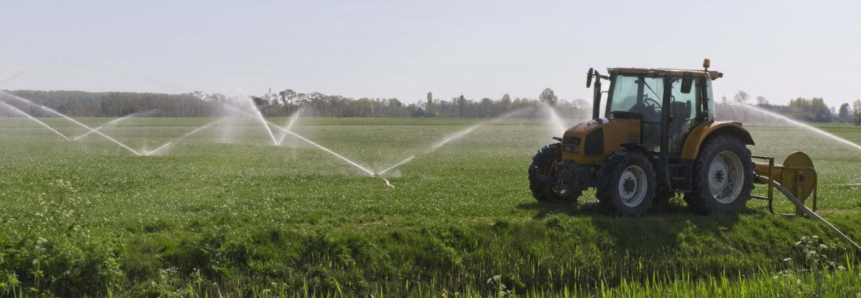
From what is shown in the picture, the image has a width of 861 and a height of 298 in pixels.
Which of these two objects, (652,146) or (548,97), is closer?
(652,146)

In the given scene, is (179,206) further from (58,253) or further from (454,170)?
(454,170)

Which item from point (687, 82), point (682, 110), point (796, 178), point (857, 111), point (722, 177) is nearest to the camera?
point (687, 82)

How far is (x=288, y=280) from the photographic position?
1149 centimetres

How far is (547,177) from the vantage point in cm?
1608

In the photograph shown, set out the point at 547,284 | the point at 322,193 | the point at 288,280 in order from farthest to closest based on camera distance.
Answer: the point at 322,193, the point at 547,284, the point at 288,280

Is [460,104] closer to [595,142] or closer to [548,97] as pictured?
[548,97]

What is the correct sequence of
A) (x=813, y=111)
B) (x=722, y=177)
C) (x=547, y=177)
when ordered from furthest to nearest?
(x=813, y=111) < (x=722, y=177) < (x=547, y=177)

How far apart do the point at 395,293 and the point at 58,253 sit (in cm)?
437

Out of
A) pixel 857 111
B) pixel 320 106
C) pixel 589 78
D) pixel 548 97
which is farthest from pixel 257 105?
pixel 857 111

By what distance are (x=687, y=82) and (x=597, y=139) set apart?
6.06ft

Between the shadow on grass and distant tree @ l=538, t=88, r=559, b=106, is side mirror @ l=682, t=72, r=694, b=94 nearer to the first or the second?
the shadow on grass

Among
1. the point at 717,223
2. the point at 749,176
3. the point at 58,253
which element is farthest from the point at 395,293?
the point at 749,176

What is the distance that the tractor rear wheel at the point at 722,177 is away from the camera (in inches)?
607

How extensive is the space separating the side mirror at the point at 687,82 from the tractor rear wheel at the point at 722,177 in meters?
1.73
